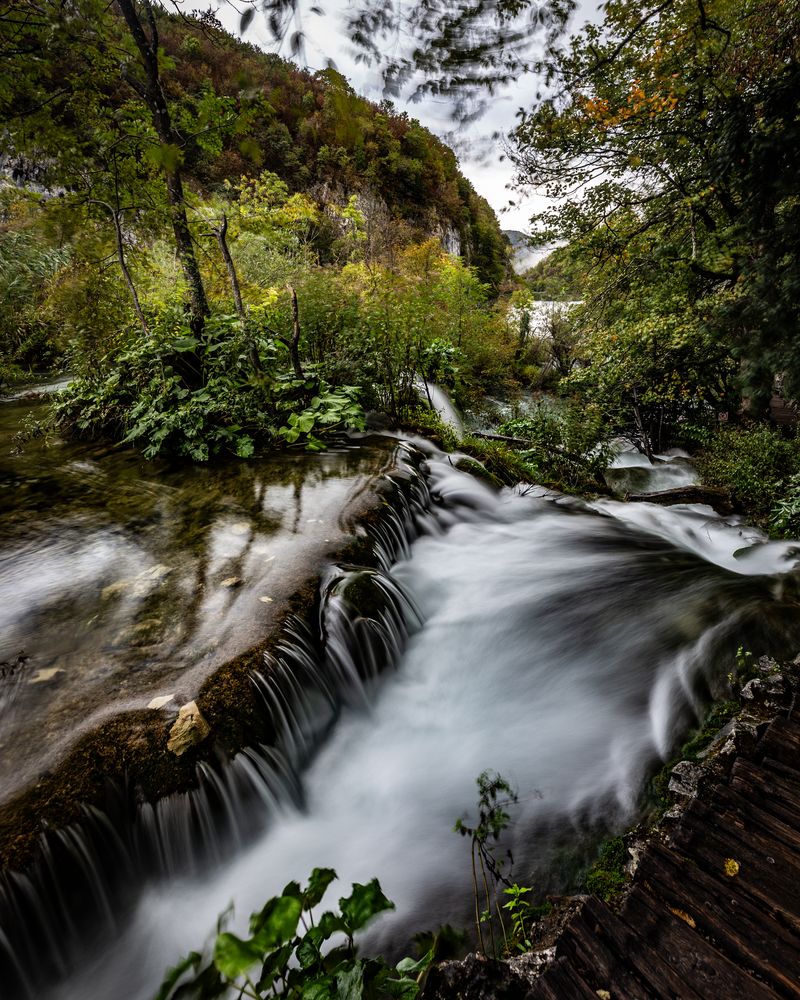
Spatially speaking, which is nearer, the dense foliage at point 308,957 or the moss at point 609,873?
the dense foliage at point 308,957

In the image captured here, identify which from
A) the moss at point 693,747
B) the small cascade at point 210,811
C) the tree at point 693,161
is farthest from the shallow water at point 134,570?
the tree at point 693,161

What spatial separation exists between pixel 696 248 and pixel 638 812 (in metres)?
7.94

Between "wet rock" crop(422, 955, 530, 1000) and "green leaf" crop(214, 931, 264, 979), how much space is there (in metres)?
0.83

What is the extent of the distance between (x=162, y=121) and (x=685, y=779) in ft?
27.0

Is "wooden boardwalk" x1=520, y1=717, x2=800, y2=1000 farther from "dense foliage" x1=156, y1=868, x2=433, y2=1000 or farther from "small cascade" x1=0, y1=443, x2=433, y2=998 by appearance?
"small cascade" x1=0, y1=443, x2=433, y2=998

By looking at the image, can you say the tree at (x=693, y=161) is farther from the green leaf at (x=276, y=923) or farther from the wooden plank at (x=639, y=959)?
the green leaf at (x=276, y=923)

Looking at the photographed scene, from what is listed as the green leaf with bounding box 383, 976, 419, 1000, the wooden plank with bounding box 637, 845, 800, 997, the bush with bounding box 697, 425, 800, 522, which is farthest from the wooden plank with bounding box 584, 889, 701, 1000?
the bush with bounding box 697, 425, 800, 522

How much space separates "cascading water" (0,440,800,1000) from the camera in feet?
7.07

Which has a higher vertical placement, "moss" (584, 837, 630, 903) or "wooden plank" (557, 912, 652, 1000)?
"wooden plank" (557, 912, 652, 1000)

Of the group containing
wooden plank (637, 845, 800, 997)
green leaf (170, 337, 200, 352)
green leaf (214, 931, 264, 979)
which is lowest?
wooden plank (637, 845, 800, 997)

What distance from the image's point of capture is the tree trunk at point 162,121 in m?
4.98

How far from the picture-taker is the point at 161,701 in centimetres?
237

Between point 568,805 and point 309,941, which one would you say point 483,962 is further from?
point 568,805

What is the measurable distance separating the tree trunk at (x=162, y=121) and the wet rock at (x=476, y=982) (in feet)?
21.0
